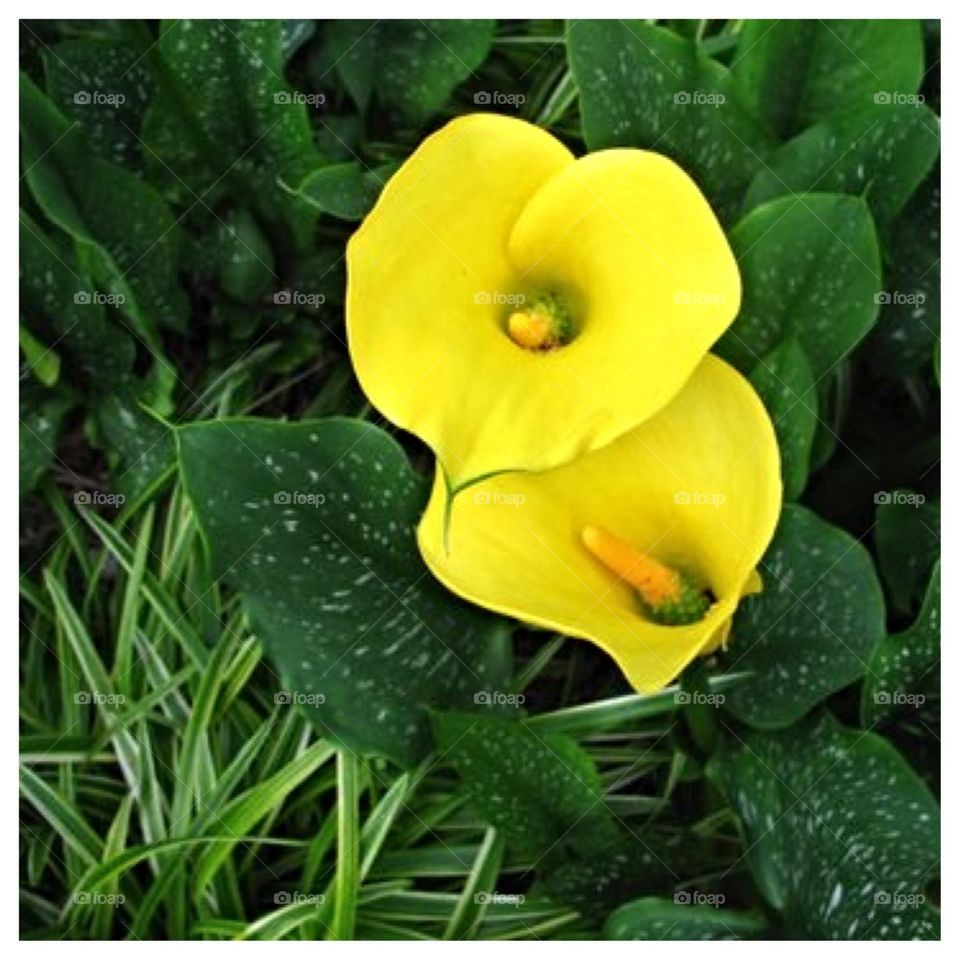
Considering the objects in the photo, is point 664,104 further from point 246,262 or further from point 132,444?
point 132,444

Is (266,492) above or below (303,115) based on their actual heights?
below

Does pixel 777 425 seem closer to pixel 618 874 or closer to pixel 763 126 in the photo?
pixel 763 126

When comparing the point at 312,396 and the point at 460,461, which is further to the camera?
the point at 312,396

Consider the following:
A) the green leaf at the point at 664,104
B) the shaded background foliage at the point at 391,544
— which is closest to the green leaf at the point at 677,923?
the shaded background foliage at the point at 391,544

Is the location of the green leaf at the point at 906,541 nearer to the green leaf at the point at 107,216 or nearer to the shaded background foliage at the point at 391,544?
the shaded background foliage at the point at 391,544

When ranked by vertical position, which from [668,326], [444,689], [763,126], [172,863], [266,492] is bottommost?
[172,863]

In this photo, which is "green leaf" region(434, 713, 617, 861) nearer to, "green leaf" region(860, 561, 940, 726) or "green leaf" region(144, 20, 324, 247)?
"green leaf" region(860, 561, 940, 726)
